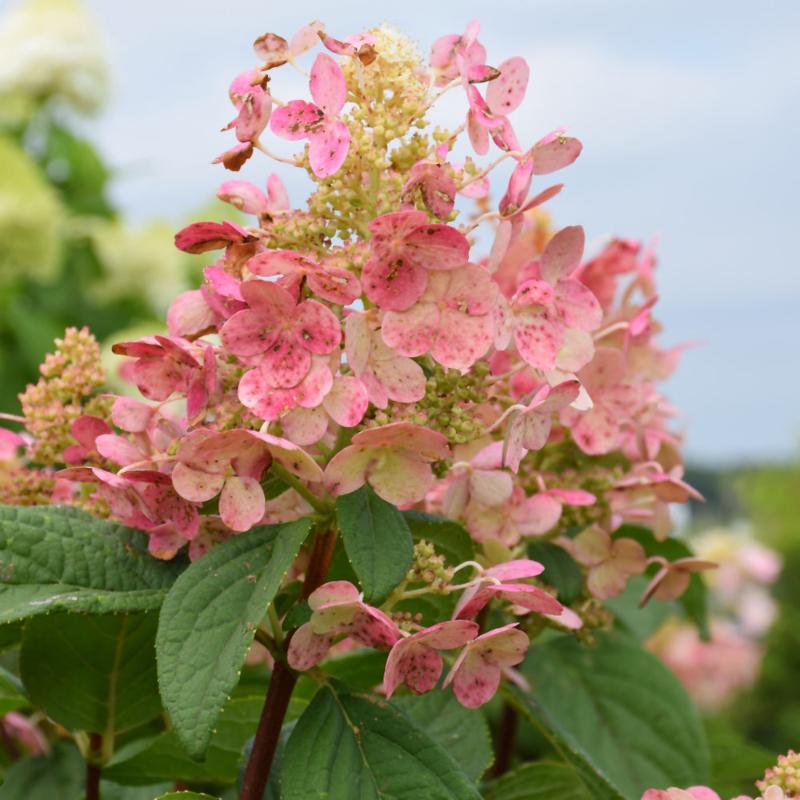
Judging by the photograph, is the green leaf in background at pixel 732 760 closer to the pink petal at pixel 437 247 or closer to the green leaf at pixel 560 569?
the green leaf at pixel 560 569

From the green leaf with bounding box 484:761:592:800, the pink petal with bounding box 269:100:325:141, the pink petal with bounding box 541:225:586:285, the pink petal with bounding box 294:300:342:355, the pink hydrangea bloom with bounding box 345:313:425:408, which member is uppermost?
the pink petal with bounding box 269:100:325:141

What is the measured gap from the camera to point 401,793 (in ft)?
2.50

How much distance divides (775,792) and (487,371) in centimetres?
29

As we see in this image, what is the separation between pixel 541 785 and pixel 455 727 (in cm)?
8

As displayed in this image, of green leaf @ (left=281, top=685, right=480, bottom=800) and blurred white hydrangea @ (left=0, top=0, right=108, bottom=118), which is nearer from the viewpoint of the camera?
green leaf @ (left=281, top=685, right=480, bottom=800)

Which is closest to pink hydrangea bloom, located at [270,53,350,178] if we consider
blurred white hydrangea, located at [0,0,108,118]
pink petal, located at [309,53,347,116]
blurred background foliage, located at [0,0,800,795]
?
pink petal, located at [309,53,347,116]

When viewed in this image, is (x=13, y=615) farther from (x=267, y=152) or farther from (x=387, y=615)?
(x=267, y=152)

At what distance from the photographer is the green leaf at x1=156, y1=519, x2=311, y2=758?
69 centimetres

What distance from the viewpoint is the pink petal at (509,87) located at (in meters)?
0.81

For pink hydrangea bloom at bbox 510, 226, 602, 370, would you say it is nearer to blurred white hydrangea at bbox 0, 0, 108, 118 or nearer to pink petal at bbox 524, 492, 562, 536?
pink petal at bbox 524, 492, 562, 536

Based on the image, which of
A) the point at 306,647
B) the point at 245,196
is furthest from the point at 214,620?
the point at 245,196

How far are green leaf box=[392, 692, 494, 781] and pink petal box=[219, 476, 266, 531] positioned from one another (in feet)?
1.05

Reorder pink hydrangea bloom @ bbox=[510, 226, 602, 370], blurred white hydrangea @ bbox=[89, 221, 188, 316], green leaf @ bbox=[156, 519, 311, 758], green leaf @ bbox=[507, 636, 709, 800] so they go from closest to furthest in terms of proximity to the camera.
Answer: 1. green leaf @ bbox=[156, 519, 311, 758]
2. pink hydrangea bloom @ bbox=[510, 226, 602, 370]
3. green leaf @ bbox=[507, 636, 709, 800]
4. blurred white hydrangea @ bbox=[89, 221, 188, 316]

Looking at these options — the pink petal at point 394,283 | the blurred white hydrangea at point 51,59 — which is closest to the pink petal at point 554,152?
the pink petal at point 394,283
